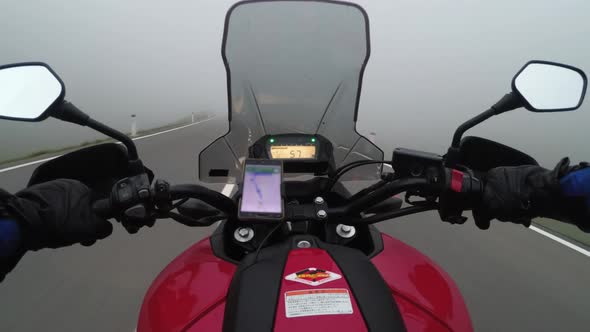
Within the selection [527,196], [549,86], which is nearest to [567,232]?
[549,86]

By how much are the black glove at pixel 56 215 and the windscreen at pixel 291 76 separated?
67 centimetres

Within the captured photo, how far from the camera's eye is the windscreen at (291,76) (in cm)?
181

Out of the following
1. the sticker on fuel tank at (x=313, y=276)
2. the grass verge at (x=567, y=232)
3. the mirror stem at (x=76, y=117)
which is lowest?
the grass verge at (x=567, y=232)

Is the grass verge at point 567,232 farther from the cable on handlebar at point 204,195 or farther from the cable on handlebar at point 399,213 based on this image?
the cable on handlebar at point 204,195

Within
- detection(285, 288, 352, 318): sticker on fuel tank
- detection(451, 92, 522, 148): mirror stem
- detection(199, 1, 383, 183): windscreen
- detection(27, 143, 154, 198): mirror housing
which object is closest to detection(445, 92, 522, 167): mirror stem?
detection(451, 92, 522, 148): mirror stem

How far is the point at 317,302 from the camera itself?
896mm

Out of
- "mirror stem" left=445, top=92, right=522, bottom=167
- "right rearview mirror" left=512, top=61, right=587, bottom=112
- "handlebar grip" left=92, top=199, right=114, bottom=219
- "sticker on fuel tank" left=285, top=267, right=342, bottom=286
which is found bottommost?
"sticker on fuel tank" left=285, top=267, right=342, bottom=286

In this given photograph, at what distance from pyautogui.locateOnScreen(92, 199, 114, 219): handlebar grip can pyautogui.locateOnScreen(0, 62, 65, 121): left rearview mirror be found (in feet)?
1.04

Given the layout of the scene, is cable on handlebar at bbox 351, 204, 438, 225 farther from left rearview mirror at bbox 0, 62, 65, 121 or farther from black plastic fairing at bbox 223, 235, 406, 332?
left rearview mirror at bbox 0, 62, 65, 121

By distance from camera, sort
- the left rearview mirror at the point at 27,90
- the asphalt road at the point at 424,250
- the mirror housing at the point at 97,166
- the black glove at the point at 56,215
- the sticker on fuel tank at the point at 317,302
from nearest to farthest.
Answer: the sticker on fuel tank at the point at 317,302
the black glove at the point at 56,215
the left rearview mirror at the point at 27,90
the mirror housing at the point at 97,166
the asphalt road at the point at 424,250

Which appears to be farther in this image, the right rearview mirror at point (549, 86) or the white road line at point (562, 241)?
the white road line at point (562, 241)

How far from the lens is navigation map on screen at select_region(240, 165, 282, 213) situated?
1.26m

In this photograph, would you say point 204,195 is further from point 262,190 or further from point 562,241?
point 562,241

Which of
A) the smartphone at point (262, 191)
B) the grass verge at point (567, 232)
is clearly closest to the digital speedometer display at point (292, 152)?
the smartphone at point (262, 191)
